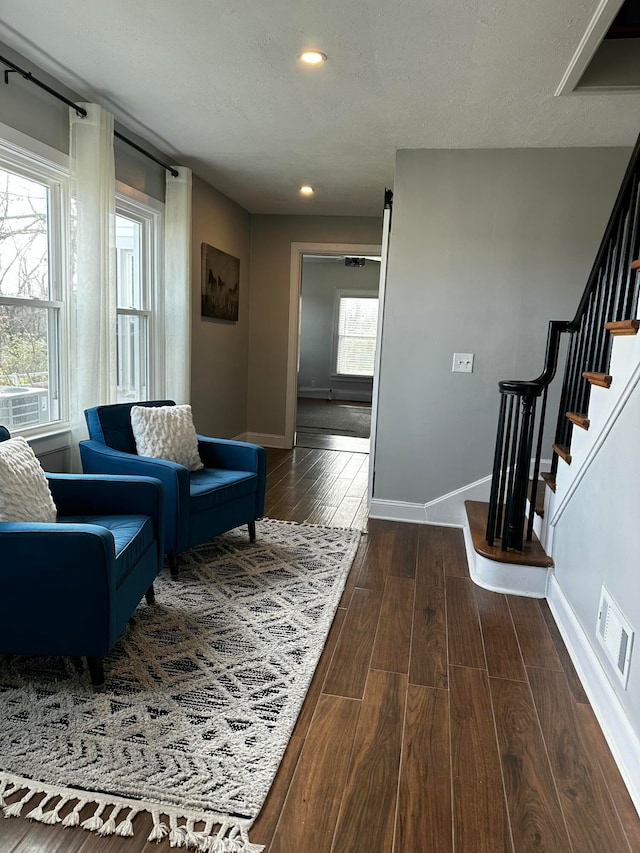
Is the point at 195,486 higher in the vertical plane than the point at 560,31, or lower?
lower

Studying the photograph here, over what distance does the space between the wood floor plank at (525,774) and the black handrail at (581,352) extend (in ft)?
3.49

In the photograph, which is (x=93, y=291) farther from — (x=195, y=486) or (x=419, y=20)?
(x=419, y=20)

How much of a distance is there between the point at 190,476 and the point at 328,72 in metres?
2.14

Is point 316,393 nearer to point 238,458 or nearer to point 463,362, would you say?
point 463,362

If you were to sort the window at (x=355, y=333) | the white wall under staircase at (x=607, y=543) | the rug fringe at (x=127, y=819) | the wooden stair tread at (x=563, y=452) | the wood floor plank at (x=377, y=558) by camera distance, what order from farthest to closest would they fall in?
1. the window at (x=355, y=333)
2. the wood floor plank at (x=377, y=558)
3. the wooden stair tread at (x=563, y=452)
4. the white wall under staircase at (x=607, y=543)
5. the rug fringe at (x=127, y=819)

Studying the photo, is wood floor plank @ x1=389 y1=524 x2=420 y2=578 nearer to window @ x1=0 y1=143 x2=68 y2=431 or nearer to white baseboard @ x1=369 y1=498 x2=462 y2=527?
white baseboard @ x1=369 y1=498 x2=462 y2=527

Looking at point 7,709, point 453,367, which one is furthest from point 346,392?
point 7,709

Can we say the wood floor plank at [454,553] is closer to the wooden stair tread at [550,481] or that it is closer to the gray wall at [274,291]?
the wooden stair tread at [550,481]

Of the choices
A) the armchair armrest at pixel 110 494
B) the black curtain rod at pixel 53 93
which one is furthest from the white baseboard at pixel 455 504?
the black curtain rod at pixel 53 93

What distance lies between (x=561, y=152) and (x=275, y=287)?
326 centimetres

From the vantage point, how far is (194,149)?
397 cm

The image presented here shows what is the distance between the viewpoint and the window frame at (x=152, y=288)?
13.4 feet

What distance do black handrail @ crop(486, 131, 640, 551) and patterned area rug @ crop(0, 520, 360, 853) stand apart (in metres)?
1.02

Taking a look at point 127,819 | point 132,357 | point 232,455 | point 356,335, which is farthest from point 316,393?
point 127,819
